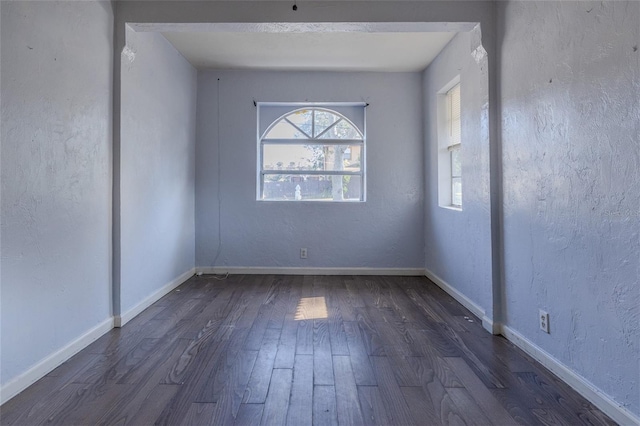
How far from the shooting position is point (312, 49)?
11.3 ft

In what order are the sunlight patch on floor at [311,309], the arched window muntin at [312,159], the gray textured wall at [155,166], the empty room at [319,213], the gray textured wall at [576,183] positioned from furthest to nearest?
the arched window muntin at [312,159] → the sunlight patch on floor at [311,309] → the gray textured wall at [155,166] → the empty room at [319,213] → the gray textured wall at [576,183]

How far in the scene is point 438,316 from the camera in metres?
2.75

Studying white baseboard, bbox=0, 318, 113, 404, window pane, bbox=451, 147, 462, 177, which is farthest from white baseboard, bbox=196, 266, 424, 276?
white baseboard, bbox=0, 318, 113, 404

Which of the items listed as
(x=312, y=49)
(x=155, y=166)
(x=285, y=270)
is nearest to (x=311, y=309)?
(x=285, y=270)

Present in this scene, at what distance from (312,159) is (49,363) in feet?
10.4

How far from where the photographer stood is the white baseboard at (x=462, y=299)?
249cm

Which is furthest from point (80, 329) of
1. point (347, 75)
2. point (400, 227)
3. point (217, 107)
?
point (347, 75)

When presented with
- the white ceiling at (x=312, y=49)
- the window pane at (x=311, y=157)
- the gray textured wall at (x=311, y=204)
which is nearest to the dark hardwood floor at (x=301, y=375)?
Answer: the gray textured wall at (x=311, y=204)

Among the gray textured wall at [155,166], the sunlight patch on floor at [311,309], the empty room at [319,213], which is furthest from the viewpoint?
the sunlight patch on floor at [311,309]

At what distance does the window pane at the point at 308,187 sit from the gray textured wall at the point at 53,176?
2.05 m

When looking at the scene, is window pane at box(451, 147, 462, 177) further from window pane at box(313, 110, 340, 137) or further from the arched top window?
Result: window pane at box(313, 110, 340, 137)

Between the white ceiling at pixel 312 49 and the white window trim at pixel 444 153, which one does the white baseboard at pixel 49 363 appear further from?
the white window trim at pixel 444 153

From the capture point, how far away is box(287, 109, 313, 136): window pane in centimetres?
427

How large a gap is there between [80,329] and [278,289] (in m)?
1.76
